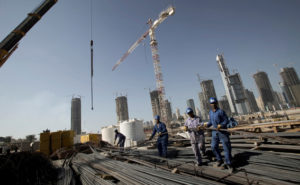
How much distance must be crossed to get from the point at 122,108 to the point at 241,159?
343 feet

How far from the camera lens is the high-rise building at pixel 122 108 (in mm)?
103062

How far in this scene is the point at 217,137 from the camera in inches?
144

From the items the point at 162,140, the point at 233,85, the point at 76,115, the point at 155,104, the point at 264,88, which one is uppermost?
the point at 264,88

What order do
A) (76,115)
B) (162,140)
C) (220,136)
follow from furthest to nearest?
(76,115)
(162,140)
(220,136)

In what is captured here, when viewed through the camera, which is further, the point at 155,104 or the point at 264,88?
the point at 264,88

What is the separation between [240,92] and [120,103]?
82694 millimetres

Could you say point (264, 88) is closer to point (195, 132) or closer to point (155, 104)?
point (155, 104)

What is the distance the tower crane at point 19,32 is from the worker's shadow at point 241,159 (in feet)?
43.1

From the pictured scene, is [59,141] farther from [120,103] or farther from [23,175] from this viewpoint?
[120,103]

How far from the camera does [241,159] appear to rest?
3.76m

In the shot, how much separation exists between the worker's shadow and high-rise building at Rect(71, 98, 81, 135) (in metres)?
100

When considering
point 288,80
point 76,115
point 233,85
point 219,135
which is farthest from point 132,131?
point 288,80

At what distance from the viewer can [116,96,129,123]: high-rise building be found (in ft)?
338

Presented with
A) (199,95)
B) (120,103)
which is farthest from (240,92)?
(120,103)
